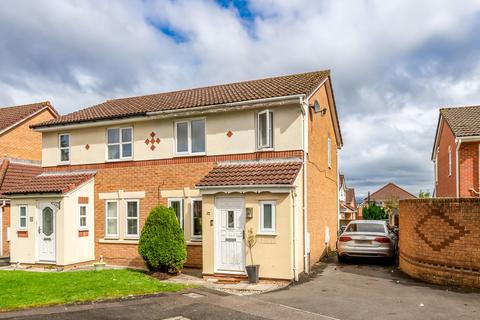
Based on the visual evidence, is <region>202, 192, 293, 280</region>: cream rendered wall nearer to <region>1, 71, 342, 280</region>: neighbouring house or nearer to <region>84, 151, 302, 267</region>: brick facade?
<region>1, 71, 342, 280</region>: neighbouring house

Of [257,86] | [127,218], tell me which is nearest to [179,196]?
[127,218]

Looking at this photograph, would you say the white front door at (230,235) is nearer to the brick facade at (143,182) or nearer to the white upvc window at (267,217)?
the white upvc window at (267,217)

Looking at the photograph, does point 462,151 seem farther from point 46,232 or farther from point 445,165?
point 46,232

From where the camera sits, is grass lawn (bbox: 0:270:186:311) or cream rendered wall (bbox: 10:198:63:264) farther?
cream rendered wall (bbox: 10:198:63:264)

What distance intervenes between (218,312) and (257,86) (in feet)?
33.2

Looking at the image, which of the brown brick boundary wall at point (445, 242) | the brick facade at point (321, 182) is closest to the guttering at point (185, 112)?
the brick facade at point (321, 182)

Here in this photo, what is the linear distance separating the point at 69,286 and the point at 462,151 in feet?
54.5

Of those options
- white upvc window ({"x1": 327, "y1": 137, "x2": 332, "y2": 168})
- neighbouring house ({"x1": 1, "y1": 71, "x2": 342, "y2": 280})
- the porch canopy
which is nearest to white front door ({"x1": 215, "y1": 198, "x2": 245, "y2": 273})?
neighbouring house ({"x1": 1, "y1": 71, "x2": 342, "y2": 280})

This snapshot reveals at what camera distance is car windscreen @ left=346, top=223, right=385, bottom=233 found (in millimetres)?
15183

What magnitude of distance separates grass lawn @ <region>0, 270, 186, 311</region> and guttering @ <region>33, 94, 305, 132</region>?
18.3 ft

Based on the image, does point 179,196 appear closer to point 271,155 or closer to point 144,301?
point 271,155

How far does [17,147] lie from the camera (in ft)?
84.4

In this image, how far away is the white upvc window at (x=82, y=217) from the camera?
1583 centimetres

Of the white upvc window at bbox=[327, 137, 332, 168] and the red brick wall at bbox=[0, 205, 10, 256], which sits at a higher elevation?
the white upvc window at bbox=[327, 137, 332, 168]
